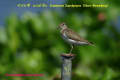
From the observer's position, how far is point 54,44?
13.8ft

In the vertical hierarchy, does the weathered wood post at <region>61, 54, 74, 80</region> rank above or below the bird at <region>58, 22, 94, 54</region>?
below

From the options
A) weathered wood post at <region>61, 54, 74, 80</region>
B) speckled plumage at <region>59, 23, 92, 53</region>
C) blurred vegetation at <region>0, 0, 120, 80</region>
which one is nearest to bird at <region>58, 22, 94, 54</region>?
speckled plumage at <region>59, 23, 92, 53</region>

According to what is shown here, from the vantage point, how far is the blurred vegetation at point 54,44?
4.12 meters

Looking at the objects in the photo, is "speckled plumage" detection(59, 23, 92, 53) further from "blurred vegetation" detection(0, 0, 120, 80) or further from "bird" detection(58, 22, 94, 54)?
"blurred vegetation" detection(0, 0, 120, 80)

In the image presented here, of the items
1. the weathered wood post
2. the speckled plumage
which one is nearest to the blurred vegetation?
the speckled plumage

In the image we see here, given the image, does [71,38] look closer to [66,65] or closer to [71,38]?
[71,38]

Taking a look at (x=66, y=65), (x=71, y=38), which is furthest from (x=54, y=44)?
(x=66, y=65)

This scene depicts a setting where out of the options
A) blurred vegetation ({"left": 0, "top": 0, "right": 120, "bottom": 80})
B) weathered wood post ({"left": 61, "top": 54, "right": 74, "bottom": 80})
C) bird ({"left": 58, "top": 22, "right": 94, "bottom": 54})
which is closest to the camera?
weathered wood post ({"left": 61, "top": 54, "right": 74, "bottom": 80})

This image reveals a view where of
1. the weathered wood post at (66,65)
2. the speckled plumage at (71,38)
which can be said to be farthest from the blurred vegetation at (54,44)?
the weathered wood post at (66,65)

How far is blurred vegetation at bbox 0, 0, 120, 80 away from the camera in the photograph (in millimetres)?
4121

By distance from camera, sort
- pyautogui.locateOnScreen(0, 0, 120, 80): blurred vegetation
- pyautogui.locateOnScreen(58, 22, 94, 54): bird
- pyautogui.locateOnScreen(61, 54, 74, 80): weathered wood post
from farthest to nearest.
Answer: pyautogui.locateOnScreen(0, 0, 120, 80): blurred vegetation < pyautogui.locateOnScreen(58, 22, 94, 54): bird < pyautogui.locateOnScreen(61, 54, 74, 80): weathered wood post

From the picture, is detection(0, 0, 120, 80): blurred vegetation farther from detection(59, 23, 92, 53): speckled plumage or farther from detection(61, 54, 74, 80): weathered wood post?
detection(61, 54, 74, 80): weathered wood post

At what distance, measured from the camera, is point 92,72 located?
13.8 feet

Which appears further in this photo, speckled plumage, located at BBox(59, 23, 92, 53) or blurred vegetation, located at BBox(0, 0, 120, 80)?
blurred vegetation, located at BBox(0, 0, 120, 80)
